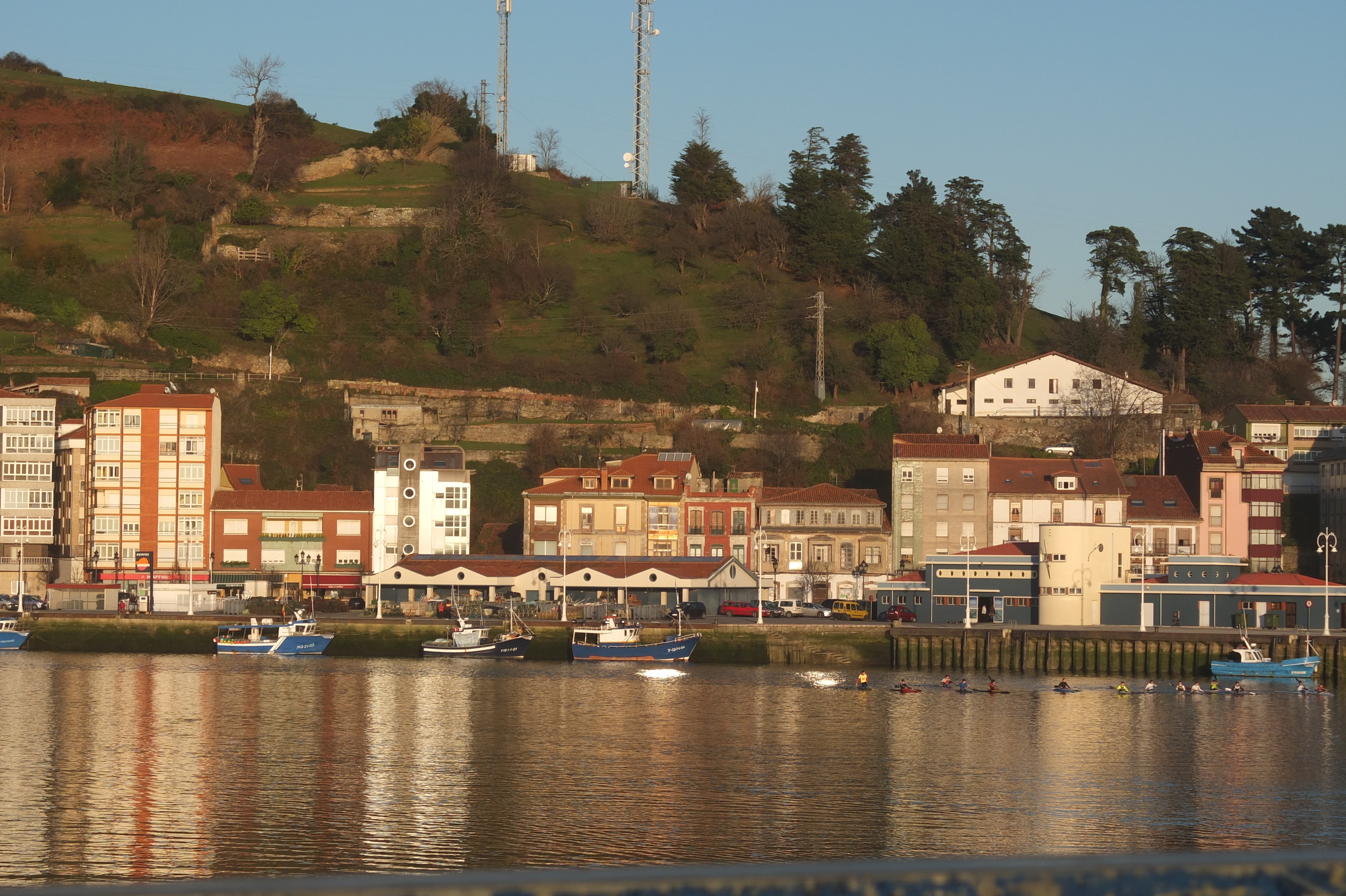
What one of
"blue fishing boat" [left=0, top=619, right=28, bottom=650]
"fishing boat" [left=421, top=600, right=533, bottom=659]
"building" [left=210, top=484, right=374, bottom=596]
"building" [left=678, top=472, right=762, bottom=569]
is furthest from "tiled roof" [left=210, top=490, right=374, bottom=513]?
"building" [left=678, top=472, right=762, bottom=569]

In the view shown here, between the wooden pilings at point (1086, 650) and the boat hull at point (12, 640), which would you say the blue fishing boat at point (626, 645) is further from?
the boat hull at point (12, 640)

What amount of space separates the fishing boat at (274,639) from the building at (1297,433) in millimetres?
57307

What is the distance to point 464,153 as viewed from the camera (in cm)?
13062

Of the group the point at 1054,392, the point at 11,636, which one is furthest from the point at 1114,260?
A: the point at 11,636

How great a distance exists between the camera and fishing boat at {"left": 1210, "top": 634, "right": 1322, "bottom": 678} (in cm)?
6303

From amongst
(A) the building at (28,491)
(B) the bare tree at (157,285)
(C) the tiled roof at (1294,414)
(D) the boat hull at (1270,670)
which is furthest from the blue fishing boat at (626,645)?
(B) the bare tree at (157,285)

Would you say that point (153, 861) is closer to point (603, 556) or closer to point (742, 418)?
point (603, 556)

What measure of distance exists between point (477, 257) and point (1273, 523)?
209ft

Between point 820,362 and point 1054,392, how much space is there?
Answer: 16152 millimetres

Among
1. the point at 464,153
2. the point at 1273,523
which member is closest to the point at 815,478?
the point at 1273,523

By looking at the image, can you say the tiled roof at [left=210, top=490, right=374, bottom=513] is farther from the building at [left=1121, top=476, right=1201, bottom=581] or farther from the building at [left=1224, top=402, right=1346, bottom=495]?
the building at [left=1224, top=402, right=1346, bottom=495]

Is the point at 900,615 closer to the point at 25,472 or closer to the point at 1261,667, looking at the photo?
the point at 1261,667

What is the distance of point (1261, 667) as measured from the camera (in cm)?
6319

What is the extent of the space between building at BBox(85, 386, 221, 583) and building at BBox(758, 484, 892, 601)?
32.9 metres
